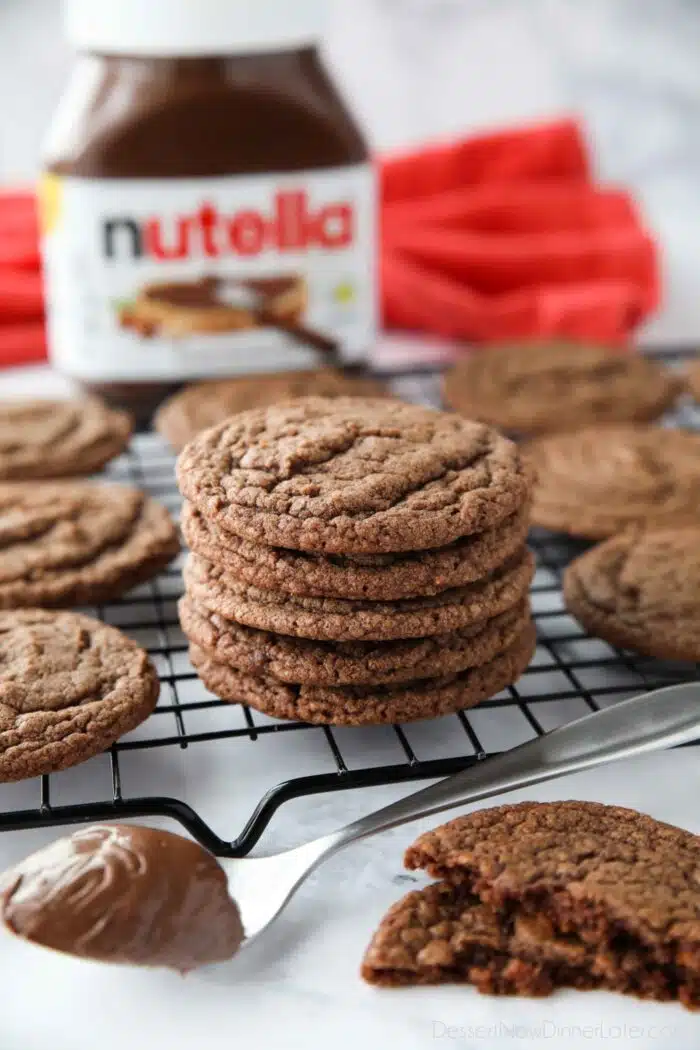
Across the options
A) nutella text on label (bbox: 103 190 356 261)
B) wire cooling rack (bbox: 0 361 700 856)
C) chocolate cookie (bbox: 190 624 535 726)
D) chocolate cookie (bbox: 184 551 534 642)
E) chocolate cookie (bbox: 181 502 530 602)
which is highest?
nutella text on label (bbox: 103 190 356 261)

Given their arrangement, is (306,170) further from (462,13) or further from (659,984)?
(659,984)

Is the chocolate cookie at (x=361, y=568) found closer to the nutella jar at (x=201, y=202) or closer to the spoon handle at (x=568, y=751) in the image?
the spoon handle at (x=568, y=751)

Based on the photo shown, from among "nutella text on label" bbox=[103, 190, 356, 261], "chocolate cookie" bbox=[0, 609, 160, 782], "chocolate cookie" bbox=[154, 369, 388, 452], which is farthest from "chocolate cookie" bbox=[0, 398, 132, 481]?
"chocolate cookie" bbox=[0, 609, 160, 782]

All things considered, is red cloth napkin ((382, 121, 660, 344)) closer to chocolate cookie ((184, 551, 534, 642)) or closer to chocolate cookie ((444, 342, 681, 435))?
chocolate cookie ((444, 342, 681, 435))

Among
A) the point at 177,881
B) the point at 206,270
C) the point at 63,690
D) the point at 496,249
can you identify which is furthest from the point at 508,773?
the point at 496,249

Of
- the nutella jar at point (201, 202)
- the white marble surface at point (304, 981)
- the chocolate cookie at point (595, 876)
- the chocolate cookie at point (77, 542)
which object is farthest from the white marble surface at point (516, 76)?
the chocolate cookie at point (595, 876)
